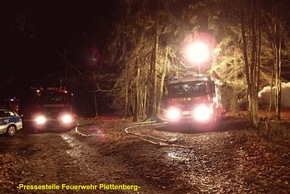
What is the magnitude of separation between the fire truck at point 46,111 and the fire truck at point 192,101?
708cm

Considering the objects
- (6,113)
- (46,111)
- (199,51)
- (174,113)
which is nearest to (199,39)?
(199,51)

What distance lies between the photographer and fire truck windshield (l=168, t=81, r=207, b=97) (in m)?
16.8

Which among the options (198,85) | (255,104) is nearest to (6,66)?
(198,85)

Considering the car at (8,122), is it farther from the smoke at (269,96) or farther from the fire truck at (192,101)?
the smoke at (269,96)

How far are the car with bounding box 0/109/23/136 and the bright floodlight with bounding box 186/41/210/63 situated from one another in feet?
42.2

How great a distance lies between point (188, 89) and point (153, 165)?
792cm

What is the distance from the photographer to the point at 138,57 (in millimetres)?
23609

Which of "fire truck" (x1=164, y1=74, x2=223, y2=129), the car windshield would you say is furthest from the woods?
the car windshield

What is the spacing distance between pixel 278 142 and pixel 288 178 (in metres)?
4.12

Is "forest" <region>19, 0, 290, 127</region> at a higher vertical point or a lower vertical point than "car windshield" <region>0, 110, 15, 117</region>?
higher

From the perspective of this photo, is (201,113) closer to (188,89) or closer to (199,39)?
(188,89)

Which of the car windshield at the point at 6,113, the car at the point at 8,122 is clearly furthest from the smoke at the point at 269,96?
the car windshield at the point at 6,113

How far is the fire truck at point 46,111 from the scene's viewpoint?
63.1ft

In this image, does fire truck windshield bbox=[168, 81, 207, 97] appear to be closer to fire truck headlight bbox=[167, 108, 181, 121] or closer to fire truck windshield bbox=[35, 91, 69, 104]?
fire truck headlight bbox=[167, 108, 181, 121]
